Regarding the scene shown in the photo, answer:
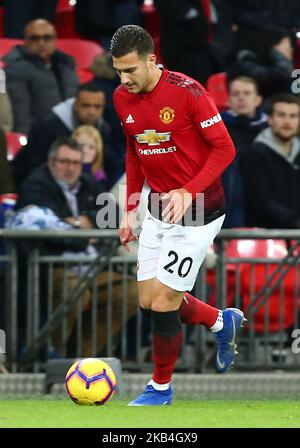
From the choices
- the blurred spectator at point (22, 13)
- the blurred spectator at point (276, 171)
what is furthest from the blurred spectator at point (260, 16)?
the blurred spectator at point (276, 171)

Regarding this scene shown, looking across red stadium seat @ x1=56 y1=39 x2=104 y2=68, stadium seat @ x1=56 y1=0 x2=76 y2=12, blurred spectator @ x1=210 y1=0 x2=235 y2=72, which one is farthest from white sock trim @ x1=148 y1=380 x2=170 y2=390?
stadium seat @ x1=56 y1=0 x2=76 y2=12

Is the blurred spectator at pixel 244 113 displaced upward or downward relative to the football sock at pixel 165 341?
upward

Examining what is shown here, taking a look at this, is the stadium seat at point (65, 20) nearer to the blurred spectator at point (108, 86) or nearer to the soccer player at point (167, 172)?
the blurred spectator at point (108, 86)

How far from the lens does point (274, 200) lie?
12141 mm

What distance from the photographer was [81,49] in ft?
48.4

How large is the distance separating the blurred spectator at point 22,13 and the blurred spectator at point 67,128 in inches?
64.8

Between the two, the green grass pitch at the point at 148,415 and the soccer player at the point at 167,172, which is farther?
the soccer player at the point at 167,172

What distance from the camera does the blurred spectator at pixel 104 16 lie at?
14.6 m

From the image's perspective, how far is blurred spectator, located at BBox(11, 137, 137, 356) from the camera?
11.1 metres

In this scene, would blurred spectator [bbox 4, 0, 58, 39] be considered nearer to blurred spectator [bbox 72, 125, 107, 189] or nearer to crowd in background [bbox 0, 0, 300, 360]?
crowd in background [bbox 0, 0, 300, 360]

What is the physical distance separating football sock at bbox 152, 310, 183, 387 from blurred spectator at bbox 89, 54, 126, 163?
4.69m

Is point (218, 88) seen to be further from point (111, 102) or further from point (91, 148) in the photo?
point (91, 148)
